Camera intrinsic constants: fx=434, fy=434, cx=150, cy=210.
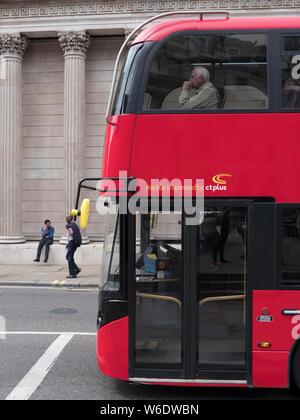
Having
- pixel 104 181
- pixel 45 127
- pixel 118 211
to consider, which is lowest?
pixel 118 211

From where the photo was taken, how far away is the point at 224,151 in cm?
484

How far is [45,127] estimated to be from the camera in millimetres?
17859

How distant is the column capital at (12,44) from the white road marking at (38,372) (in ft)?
44.0

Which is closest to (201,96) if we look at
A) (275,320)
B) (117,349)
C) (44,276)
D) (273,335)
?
(275,320)

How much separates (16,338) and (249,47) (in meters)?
5.73

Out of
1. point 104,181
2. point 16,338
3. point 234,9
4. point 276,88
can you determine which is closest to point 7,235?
point 16,338

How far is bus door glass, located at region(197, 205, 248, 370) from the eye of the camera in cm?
485

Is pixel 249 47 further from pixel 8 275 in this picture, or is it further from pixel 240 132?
pixel 8 275

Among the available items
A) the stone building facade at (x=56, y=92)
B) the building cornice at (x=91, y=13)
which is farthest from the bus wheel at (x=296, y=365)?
the building cornice at (x=91, y=13)

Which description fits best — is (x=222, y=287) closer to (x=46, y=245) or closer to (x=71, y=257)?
(x=71, y=257)

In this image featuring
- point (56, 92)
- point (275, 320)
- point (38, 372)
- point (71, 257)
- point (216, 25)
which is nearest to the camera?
point (275, 320)

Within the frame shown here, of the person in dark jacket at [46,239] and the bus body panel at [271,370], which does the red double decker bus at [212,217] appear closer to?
the bus body panel at [271,370]

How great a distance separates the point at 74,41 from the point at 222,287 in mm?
14347

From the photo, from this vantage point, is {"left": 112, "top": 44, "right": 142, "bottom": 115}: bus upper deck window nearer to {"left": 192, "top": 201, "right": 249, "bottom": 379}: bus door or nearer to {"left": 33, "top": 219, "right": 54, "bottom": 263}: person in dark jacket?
{"left": 192, "top": 201, "right": 249, "bottom": 379}: bus door
